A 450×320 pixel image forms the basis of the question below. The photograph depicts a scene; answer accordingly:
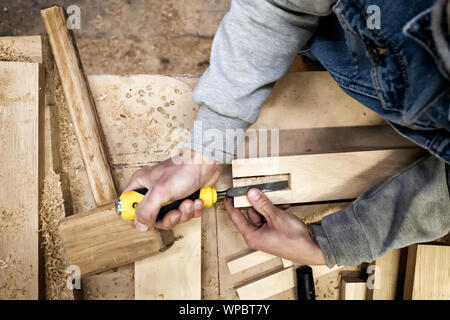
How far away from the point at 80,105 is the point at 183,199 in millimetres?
498

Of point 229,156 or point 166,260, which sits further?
point 166,260

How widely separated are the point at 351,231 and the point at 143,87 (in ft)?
2.94

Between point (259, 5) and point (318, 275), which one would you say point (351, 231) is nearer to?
point (318, 275)

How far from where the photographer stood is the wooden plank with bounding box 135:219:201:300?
1199 millimetres

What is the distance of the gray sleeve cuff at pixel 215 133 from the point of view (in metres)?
0.85

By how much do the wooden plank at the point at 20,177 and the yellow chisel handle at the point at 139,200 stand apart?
1.29 ft

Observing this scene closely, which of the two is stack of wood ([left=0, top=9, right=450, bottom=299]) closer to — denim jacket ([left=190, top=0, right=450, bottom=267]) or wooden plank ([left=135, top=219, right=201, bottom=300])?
wooden plank ([left=135, top=219, right=201, bottom=300])

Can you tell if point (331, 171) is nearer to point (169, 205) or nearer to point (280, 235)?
point (280, 235)

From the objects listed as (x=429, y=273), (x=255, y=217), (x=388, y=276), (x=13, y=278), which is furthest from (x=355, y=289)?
(x=13, y=278)

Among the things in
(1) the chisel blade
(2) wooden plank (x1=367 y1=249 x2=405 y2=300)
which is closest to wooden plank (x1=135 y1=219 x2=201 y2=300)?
(1) the chisel blade

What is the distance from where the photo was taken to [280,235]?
3.50 feet

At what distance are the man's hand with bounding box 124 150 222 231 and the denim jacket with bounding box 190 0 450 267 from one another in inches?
2.8

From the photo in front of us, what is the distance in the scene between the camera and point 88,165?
110 cm
